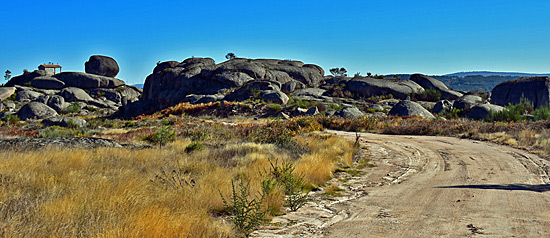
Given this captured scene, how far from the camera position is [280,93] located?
4238cm

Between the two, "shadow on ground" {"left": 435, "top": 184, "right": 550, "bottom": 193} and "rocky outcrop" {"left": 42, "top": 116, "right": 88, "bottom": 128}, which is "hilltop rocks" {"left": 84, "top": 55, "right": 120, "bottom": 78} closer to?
"rocky outcrop" {"left": 42, "top": 116, "right": 88, "bottom": 128}

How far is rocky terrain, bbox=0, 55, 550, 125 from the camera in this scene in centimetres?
3434

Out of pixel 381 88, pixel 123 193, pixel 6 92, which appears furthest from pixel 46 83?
pixel 123 193

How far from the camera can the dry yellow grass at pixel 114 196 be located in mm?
4246

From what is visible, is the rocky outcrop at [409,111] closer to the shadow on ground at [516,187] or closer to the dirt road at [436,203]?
the dirt road at [436,203]

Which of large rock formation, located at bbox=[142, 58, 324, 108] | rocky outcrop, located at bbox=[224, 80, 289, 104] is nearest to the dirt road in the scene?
rocky outcrop, located at bbox=[224, 80, 289, 104]

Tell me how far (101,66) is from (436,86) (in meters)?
70.0

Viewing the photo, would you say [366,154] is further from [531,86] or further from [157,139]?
[531,86]

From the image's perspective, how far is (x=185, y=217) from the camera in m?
4.98

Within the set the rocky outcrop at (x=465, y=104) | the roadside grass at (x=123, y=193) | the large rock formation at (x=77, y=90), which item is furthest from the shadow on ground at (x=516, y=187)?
the large rock formation at (x=77, y=90)

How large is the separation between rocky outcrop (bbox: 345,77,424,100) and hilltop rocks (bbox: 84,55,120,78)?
6052cm

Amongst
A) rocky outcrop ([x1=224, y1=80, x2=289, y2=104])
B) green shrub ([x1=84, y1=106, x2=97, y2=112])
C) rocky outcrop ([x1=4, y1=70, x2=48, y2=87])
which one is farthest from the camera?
rocky outcrop ([x1=4, y1=70, x2=48, y2=87])

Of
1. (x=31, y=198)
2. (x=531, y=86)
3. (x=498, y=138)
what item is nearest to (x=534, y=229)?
(x=31, y=198)

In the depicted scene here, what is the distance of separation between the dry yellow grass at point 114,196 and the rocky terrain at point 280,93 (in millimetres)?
21216
